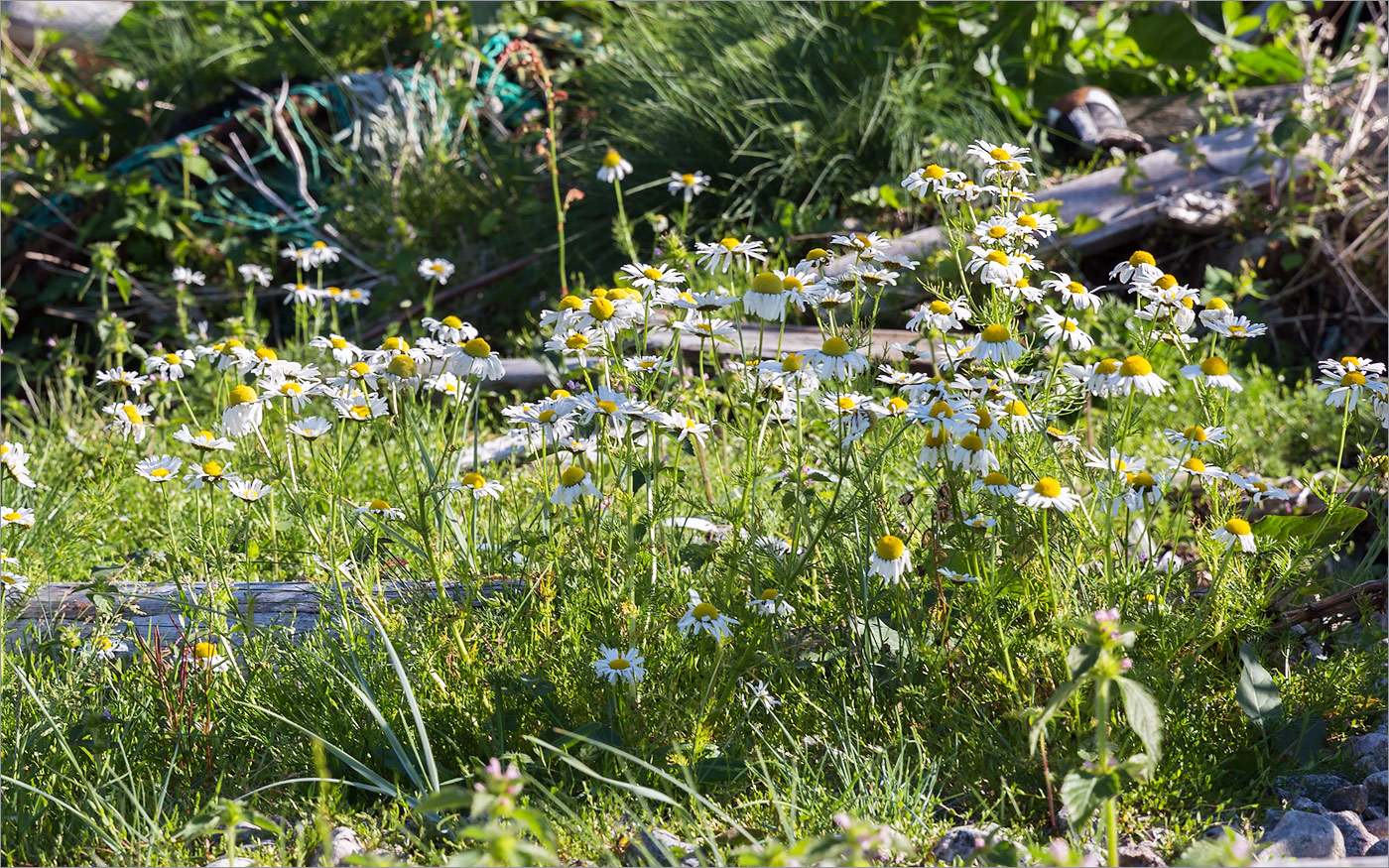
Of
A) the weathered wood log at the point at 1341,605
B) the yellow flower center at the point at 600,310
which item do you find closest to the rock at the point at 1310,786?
the weathered wood log at the point at 1341,605

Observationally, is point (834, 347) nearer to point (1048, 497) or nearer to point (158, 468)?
point (1048, 497)

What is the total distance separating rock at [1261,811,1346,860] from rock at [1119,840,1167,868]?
17 centimetres

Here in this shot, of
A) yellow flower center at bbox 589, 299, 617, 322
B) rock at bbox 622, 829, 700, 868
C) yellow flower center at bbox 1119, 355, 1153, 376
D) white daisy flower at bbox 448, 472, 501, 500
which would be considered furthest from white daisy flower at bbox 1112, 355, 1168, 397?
white daisy flower at bbox 448, 472, 501, 500

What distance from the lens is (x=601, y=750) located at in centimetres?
195

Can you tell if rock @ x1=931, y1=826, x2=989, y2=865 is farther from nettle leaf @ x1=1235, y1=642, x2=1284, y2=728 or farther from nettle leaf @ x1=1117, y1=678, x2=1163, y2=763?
nettle leaf @ x1=1235, y1=642, x2=1284, y2=728

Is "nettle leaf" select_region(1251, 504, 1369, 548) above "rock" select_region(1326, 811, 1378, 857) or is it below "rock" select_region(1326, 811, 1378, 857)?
above

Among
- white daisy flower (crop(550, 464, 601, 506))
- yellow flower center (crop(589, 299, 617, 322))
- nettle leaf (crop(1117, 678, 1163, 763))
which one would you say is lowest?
nettle leaf (crop(1117, 678, 1163, 763))

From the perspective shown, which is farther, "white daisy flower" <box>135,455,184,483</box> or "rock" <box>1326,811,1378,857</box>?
"white daisy flower" <box>135,455,184,483</box>

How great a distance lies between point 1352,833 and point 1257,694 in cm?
25

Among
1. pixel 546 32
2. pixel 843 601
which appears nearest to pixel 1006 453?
pixel 843 601

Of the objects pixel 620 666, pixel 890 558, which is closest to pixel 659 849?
pixel 620 666

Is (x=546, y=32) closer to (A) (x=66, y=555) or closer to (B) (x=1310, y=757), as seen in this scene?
(A) (x=66, y=555)

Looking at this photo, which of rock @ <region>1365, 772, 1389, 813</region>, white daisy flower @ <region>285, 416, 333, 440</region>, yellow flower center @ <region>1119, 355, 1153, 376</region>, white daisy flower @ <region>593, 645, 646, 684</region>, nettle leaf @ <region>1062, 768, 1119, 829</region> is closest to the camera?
nettle leaf @ <region>1062, 768, 1119, 829</region>

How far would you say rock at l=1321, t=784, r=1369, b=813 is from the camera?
1973 millimetres
